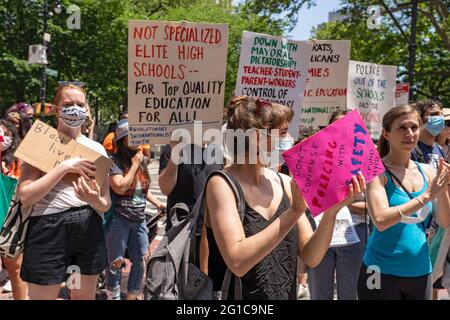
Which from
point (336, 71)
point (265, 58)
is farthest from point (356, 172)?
point (336, 71)

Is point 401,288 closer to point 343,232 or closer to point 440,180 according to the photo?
point 440,180

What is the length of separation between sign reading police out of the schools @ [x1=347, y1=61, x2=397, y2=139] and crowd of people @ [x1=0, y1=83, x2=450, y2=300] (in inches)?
36.8

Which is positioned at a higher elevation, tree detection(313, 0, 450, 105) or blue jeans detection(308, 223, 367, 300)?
tree detection(313, 0, 450, 105)

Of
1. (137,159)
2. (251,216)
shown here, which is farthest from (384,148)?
(137,159)

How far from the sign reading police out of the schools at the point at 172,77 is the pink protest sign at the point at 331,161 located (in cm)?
204

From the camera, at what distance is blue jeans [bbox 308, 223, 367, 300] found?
4344 mm

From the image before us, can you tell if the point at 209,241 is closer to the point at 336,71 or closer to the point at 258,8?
the point at 336,71

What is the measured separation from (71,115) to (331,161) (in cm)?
185

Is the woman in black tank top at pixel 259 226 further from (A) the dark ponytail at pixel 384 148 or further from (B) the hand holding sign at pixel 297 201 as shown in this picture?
(A) the dark ponytail at pixel 384 148

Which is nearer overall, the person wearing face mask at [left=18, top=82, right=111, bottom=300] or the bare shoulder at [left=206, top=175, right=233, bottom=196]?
the bare shoulder at [left=206, top=175, right=233, bottom=196]

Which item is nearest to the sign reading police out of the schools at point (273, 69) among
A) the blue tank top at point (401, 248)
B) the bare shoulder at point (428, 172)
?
the bare shoulder at point (428, 172)

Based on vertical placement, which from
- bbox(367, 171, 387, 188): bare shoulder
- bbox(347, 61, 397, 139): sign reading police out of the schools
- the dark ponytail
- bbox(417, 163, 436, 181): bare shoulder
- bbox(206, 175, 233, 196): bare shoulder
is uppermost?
bbox(347, 61, 397, 139): sign reading police out of the schools

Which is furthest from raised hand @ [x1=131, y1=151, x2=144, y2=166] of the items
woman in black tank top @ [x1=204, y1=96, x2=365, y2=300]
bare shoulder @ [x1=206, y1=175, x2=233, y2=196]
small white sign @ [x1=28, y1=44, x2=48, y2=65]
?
small white sign @ [x1=28, y1=44, x2=48, y2=65]

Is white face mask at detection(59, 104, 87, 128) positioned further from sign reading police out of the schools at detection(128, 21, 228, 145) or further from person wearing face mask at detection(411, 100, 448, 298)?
person wearing face mask at detection(411, 100, 448, 298)
